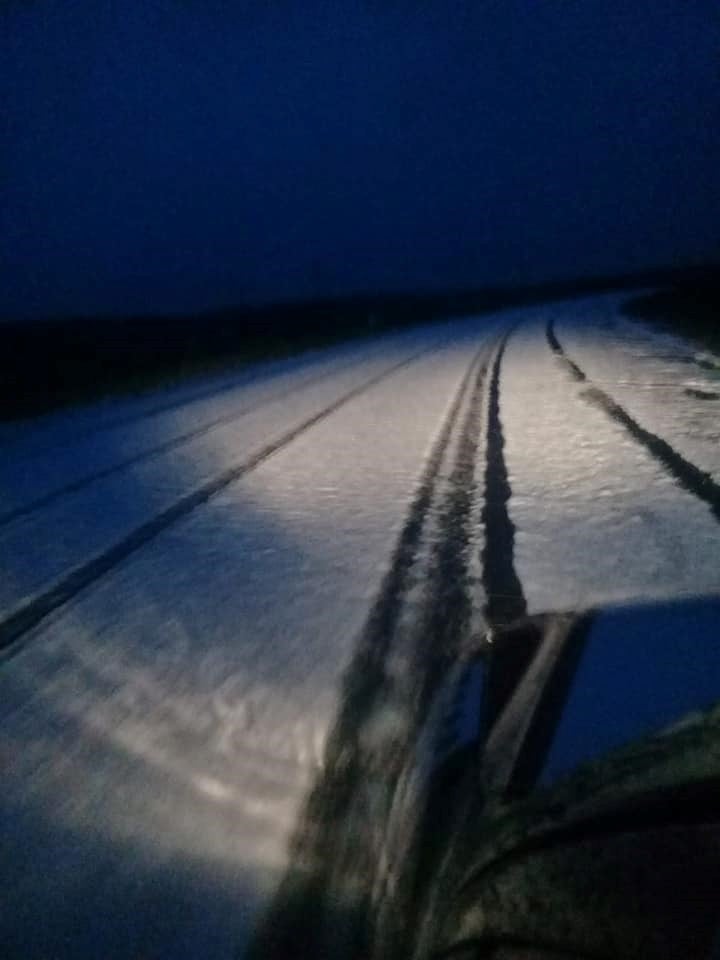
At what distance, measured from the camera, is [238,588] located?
11.5ft

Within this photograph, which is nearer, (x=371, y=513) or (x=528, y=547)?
(x=528, y=547)

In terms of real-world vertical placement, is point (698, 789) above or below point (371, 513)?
above

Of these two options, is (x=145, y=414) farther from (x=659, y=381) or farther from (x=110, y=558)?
(x=659, y=381)

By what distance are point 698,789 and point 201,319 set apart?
28064mm

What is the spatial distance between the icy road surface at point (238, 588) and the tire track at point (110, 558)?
0.7 inches

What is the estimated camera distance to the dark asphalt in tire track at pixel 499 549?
9.87 feet

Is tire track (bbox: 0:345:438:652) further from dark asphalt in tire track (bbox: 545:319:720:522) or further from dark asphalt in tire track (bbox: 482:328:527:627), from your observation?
dark asphalt in tire track (bbox: 545:319:720:522)

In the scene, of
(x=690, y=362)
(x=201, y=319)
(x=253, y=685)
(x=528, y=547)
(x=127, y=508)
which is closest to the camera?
(x=253, y=685)

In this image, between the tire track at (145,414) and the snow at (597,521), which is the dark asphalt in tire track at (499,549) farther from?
the tire track at (145,414)

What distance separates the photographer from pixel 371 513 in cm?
445

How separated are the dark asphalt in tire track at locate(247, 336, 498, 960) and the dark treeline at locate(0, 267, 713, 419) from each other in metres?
8.70

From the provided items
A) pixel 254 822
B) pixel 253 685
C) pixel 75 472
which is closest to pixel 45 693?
pixel 253 685

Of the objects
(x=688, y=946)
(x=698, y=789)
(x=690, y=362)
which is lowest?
(x=690, y=362)

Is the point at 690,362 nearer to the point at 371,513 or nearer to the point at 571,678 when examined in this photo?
the point at 371,513
